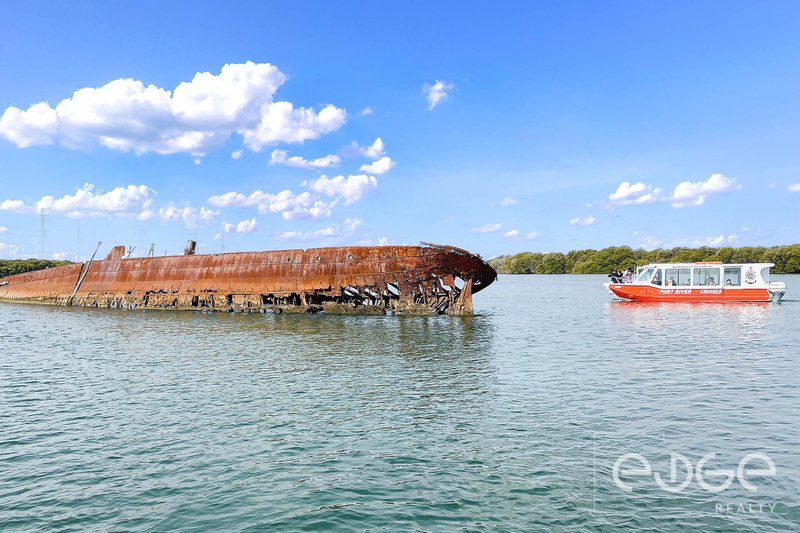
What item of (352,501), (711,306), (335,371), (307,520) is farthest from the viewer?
(711,306)

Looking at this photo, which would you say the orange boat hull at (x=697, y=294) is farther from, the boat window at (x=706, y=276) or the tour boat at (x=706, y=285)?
the boat window at (x=706, y=276)

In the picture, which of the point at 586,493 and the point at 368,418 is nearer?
the point at 586,493

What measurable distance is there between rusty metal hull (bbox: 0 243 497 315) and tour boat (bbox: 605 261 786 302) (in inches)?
794

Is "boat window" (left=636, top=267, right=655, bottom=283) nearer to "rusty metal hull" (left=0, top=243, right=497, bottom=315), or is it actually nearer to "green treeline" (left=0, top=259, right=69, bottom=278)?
"rusty metal hull" (left=0, top=243, right=497, bottom=315)

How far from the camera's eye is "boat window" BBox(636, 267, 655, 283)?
1981 inches

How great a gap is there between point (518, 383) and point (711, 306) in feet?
124

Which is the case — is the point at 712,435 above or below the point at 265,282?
below

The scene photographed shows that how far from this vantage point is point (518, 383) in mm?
16016

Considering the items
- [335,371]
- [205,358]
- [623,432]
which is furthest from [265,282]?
[623,432]

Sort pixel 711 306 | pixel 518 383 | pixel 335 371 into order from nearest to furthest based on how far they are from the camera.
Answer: pixel 518 383
pixel 335 371
pixel 711 306

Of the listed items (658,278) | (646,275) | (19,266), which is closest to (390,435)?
(646,275)

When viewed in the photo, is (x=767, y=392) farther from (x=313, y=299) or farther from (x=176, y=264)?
(x=176, y=264)

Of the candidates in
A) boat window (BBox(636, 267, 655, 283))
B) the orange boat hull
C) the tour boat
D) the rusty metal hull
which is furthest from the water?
boat window (BBox(636, 267, 655, 283))

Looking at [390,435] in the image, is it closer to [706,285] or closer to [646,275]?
[646,275]
